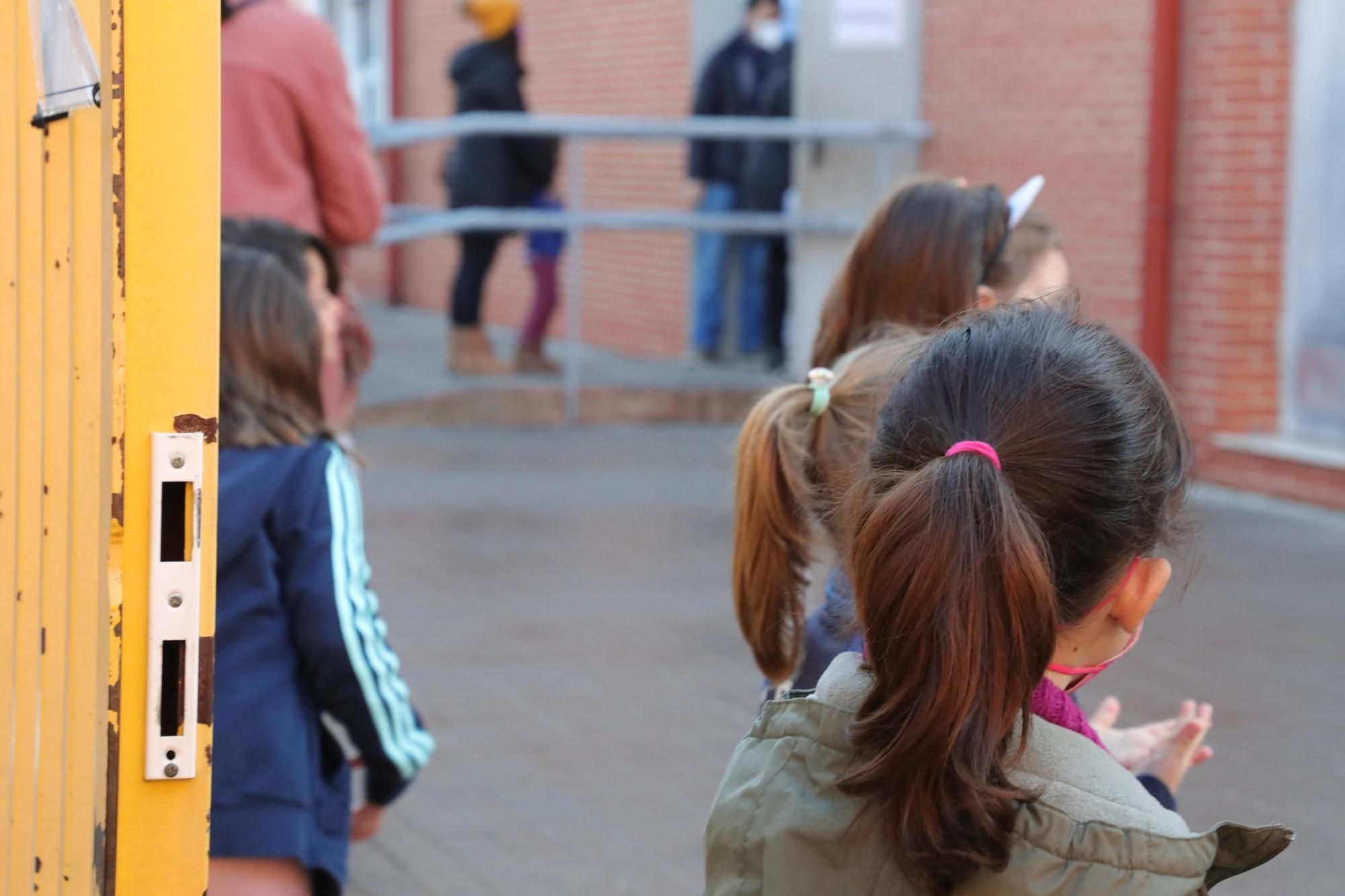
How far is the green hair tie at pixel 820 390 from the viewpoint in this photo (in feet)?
7.84

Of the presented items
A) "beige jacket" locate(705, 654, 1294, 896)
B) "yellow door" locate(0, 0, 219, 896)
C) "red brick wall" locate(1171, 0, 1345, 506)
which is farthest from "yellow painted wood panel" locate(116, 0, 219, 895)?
"red brick wall" locate(1171, 0, 1345, 506)

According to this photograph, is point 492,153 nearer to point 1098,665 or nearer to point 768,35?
point 768,35

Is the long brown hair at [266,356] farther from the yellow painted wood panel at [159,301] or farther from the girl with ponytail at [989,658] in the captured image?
the girl with ponytail at [989,658]

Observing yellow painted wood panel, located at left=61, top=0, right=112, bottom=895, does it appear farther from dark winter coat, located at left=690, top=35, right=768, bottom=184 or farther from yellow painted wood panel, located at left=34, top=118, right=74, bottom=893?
dark winter coat, located at left=690, top=35, right=768, bottom=184

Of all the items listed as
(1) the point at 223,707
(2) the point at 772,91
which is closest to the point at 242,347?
(1) the point at 223,707

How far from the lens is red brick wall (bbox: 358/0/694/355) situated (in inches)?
488

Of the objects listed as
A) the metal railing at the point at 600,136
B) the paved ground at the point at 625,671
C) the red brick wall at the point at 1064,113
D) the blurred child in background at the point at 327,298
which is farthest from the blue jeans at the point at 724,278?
the blurred child in background at the point at 327,298

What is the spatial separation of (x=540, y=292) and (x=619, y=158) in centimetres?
268

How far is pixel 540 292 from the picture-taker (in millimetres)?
10711

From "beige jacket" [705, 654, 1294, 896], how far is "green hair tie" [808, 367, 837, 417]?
78 cm

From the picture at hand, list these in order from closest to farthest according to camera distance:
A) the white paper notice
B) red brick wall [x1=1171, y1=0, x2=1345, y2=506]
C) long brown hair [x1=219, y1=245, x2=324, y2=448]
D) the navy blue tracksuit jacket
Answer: the navy blue tracksuit jacket < long brown hair [x1=219, y1=245, x2=324, y2=448] < red brick wall [x1=1171, y1=0, x2=1345, y2=506] < the white paper notice

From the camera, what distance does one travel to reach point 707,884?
163 cm

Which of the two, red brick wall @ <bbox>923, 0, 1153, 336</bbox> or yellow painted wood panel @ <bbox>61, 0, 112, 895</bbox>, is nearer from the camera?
yellow painted wood panel @ <bbox>61, 0, 112, 895</bbox>

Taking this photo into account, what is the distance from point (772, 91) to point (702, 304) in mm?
1371
